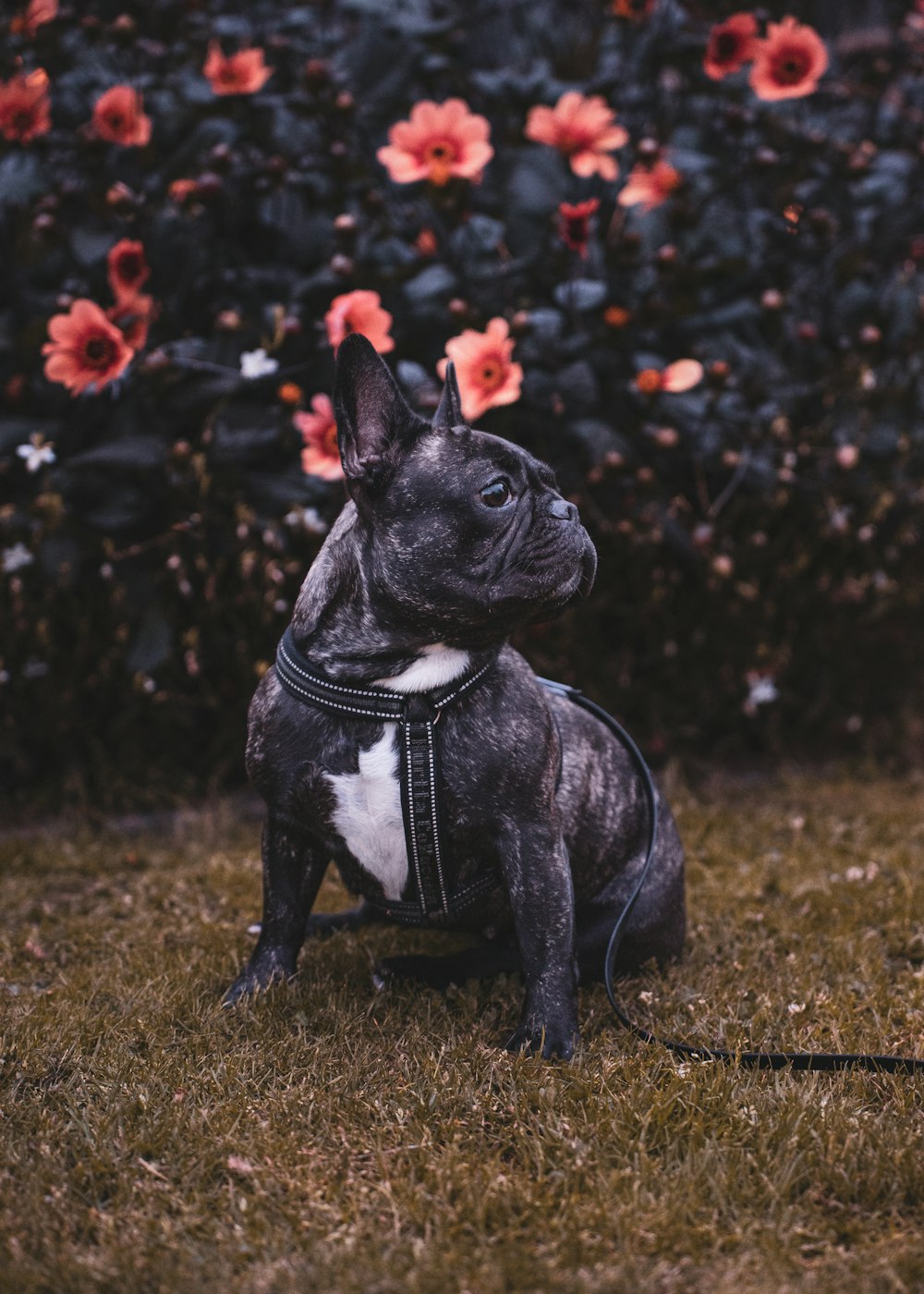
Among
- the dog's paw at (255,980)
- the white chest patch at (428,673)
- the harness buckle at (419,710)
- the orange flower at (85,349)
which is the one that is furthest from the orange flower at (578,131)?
the dog's paw at (255,980)

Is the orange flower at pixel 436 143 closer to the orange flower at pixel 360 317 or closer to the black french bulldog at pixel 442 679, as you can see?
the orange flower at pixel 360 317

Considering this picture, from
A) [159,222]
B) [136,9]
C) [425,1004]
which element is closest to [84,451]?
[159,222]

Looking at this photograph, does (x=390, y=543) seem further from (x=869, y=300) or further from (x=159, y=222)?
(x=869, y=300)

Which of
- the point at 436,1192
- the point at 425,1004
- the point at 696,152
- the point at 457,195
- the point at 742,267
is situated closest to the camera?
the point at 436,1192

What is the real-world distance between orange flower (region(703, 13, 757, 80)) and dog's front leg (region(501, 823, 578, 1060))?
3.13 m

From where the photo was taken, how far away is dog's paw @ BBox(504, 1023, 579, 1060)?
271 cm

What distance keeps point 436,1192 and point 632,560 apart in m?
3.04

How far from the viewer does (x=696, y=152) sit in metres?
5.04

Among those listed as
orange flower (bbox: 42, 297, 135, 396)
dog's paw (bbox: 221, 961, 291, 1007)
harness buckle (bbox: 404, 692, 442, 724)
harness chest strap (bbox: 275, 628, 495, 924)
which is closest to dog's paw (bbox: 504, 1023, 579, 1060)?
harness chest strap (bbox: 275, 628, 495, 924)

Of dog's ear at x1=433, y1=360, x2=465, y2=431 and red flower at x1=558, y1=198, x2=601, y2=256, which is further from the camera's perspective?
red flower at x1=558, y1=198, x2=601, y2=256

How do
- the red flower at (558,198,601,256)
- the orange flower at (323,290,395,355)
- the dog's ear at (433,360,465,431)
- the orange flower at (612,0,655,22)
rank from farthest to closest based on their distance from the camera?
the orange flower at (612,0,655,22) < the red flower at (558,198,601,256) < the orange flower at (323,290,395,355) < the dog's ear at (433,360,465,431)

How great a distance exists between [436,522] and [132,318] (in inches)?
76.4

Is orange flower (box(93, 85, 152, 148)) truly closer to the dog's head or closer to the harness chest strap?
the dog's head

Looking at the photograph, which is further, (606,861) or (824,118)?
(824,118)
